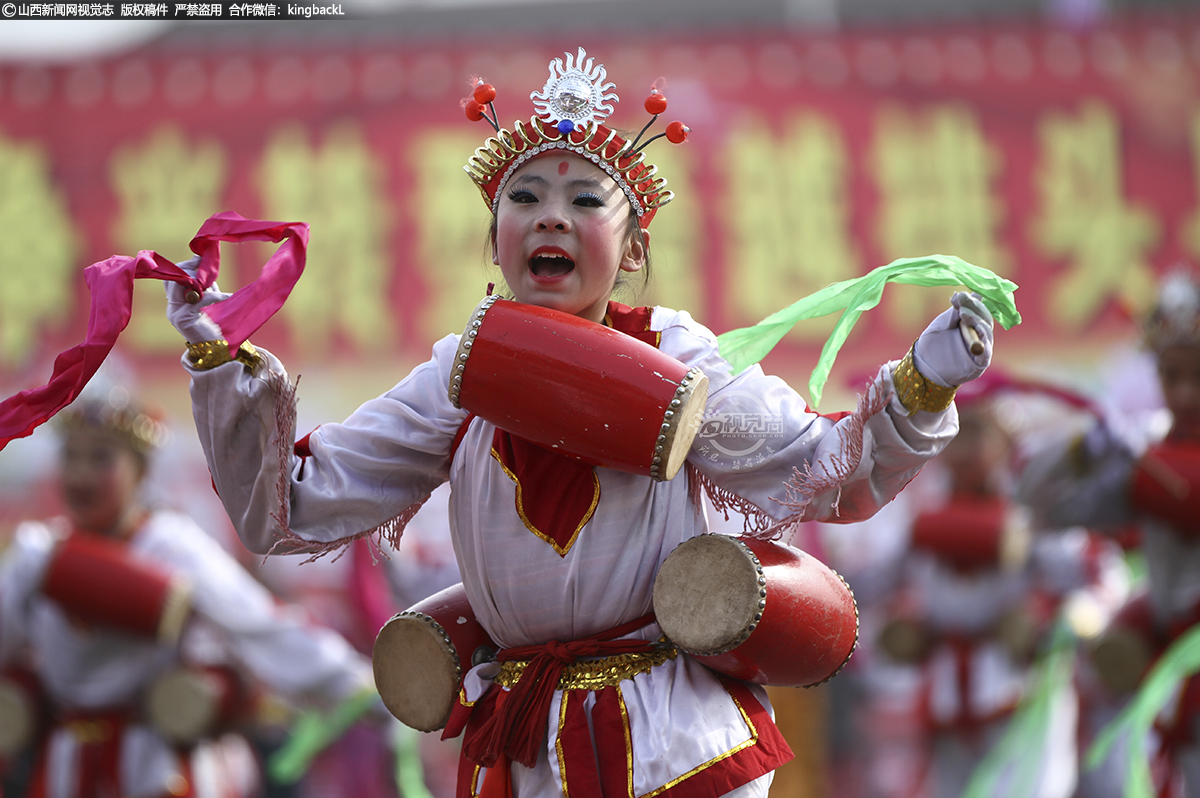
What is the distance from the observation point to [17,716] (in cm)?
491

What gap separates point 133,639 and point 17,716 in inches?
19.1

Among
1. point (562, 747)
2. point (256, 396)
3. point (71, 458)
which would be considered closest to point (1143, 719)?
point (562, 747)

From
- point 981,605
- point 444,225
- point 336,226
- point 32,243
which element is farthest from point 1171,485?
point 32,243

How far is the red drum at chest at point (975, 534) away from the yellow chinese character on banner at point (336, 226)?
15.2 feet

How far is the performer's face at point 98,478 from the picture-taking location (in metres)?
5.11

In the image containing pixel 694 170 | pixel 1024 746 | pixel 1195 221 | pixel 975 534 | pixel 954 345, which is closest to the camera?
pixel 954 345

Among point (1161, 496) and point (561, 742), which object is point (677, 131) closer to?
point (561, 742)

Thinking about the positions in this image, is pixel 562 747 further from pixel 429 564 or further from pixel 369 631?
pixel 429 564

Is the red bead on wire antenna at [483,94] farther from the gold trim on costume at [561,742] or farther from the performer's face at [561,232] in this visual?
the gold trim on costume at [561,742]

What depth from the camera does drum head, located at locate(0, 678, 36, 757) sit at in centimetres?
490

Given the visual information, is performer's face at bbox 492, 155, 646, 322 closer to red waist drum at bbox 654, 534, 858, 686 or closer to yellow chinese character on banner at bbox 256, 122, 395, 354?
red waist drum at bbox 654, 534, 858, 686

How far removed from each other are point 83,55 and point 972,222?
6.34 metres

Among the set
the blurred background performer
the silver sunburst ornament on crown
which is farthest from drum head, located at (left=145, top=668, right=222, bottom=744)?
the silver sunburst ornament on crown

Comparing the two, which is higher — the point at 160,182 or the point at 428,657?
the point at 160,182
